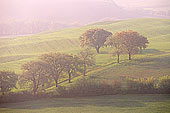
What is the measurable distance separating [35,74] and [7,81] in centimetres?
719

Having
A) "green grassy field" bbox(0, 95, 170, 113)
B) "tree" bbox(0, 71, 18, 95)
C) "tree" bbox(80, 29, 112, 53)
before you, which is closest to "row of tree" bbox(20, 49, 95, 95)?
"tree" bbox(0, 71, 18, 95)

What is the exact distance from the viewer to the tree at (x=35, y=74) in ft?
162

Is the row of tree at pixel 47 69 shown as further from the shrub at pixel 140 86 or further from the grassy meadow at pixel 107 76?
the shrub at pixel 140 86

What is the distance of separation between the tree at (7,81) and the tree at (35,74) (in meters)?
2.72

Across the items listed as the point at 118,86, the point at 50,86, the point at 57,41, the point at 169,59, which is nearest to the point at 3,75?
the point at 50,86

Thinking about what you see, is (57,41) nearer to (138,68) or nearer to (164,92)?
(138,68)

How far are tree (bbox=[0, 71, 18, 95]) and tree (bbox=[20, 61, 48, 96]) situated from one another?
2.72 metres

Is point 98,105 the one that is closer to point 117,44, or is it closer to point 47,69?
point 47,69

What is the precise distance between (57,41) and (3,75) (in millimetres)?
73469

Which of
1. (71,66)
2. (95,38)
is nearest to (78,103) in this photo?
(71,66)

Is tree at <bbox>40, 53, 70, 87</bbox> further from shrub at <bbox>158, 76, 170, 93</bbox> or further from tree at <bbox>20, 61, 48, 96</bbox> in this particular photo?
shrub at <bbox>158, 76, 170, 93</bbox>

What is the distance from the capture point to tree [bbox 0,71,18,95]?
47.8 metres

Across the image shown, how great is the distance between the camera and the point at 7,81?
1930 inches

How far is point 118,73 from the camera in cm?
6162
